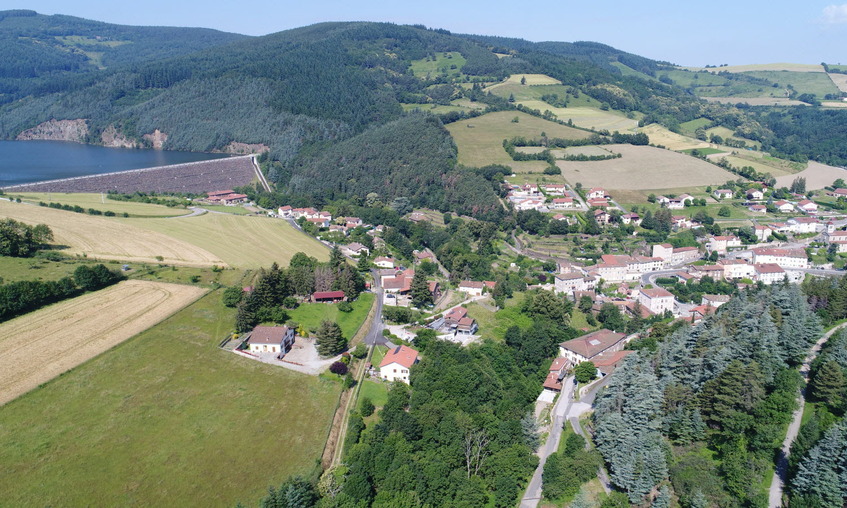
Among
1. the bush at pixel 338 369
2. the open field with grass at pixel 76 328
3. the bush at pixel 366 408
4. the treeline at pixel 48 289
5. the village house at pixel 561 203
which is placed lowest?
the village house at pixel 561 203

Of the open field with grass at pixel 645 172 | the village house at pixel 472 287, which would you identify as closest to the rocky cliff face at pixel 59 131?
the open field with grass at pixel 645 172

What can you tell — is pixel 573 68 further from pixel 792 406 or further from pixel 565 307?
pixel 792 406

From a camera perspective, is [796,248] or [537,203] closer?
[796,248]

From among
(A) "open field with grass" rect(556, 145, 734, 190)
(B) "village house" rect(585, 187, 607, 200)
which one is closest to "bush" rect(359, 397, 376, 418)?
(B) "village house" rect(585, 187, 607, 200)

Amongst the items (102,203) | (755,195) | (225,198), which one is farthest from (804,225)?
(102,203)

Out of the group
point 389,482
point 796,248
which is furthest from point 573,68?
point 389,482

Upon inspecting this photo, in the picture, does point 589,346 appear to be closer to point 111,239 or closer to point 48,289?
point 48,289

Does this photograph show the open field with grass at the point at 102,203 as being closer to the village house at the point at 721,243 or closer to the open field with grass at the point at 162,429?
the open field with grass at the point at 162,429
